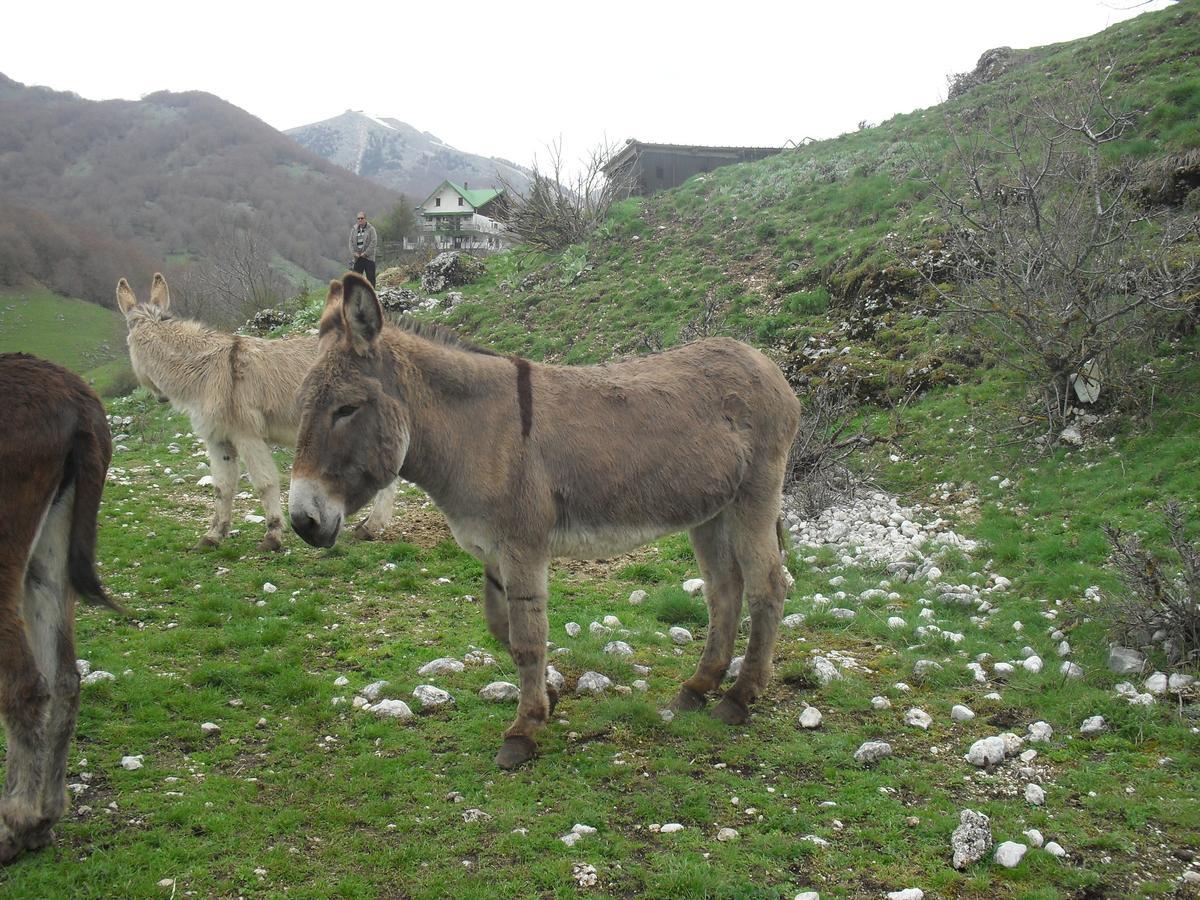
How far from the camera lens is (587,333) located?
53.0 ft

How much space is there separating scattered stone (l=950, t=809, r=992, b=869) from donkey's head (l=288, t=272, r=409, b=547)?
3455mm

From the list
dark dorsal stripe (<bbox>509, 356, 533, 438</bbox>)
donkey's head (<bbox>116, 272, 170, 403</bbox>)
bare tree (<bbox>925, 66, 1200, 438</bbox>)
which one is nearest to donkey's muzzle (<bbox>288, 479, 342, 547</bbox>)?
dark dorsal stripe (<bbox>509, 356, 533, 438</bbox>)

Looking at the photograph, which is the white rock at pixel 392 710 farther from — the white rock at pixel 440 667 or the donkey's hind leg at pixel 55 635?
the donkey's hind leg at pixel 55 635

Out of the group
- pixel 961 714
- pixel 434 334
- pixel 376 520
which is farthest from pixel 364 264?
pixel 961 714

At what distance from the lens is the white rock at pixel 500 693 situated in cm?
509

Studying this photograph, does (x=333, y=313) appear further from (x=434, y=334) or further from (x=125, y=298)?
(x=125, y=298)

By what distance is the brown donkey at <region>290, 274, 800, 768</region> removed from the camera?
166 inches

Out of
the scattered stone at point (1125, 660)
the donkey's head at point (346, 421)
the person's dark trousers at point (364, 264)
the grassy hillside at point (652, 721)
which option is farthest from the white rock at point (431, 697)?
the person's dark trousers at point (364, 264)

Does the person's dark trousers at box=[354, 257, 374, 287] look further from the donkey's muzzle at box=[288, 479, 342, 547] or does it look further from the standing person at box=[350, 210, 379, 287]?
the donkey's muzzle at box=[288, 479, 342, 547]

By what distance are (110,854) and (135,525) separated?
6.60m

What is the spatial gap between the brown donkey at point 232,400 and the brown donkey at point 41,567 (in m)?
4.80

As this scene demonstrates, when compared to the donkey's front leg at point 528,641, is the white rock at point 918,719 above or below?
below

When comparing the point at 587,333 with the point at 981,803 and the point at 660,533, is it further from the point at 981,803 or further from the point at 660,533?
the point at 981,803

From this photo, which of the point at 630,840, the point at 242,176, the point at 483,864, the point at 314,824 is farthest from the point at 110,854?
the point at 242,176
